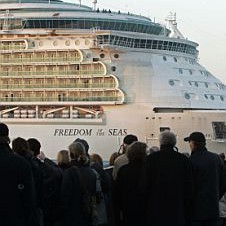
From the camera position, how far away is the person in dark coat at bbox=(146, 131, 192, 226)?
7395mm

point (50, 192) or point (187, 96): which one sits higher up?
point (187, 96)

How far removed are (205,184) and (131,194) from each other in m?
0.92

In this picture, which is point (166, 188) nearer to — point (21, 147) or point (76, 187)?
point (76, 187)

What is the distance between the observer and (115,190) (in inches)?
312


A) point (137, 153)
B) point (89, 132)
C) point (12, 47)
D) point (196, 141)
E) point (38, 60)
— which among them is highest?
point (12, 47)

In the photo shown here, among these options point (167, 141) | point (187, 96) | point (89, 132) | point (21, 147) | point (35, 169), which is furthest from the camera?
point (89, 132)

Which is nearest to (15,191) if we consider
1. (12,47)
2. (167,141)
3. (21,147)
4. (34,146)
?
(21,147)

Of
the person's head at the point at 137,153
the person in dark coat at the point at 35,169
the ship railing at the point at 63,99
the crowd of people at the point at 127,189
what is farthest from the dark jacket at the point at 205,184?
the ship railing at the point at 63,99

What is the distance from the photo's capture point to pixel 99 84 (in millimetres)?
34594

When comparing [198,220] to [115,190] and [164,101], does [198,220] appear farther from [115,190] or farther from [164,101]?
[164,101]

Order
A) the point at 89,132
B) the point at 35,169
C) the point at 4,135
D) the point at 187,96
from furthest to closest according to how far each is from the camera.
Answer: the point at 89,132 → the point at 187,96 → the point at 35,169 → the point at 4,135

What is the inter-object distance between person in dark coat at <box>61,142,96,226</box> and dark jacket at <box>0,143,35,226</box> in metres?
1.04

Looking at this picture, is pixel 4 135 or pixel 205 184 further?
pixel 205 184

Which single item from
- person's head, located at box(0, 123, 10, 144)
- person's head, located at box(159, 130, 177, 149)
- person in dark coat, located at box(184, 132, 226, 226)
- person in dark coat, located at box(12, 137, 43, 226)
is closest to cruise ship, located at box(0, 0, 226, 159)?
person in dark coat, located at box(184, 132, 226, 226)
